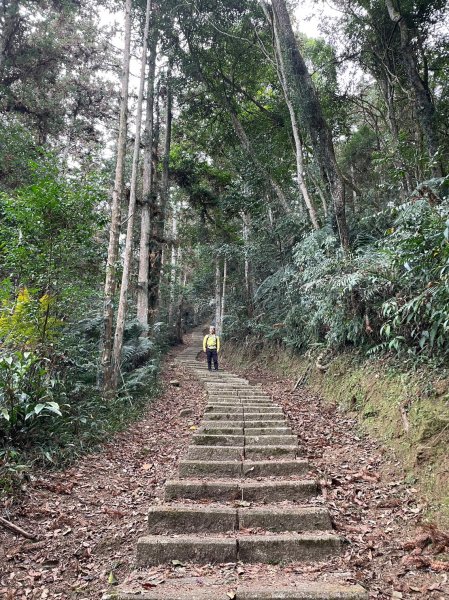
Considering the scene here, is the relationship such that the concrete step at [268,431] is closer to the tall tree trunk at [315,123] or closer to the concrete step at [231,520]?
the concrete step at [231,520]

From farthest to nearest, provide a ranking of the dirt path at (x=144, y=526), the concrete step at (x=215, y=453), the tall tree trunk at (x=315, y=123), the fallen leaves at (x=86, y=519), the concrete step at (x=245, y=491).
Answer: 1. the tall tree trunk at (x=315, y=123)
2. the concrete step at (x=215, y=453)
3. the concrete step at (x=245, y=491)
4. the fallen leaves at (x=86, y=519)
5. the dirt path at (x=144, y=526)

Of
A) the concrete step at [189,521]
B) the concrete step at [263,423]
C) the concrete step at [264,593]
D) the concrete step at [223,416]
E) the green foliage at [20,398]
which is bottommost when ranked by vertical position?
the concrete step at [264,593]

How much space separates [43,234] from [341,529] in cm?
629

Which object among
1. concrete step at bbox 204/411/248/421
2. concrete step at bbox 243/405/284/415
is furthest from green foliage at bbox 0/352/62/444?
concrete step at bbox 243/405/284/415

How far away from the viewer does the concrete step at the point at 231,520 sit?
366cm

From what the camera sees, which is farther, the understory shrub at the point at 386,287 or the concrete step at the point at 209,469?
the concrete step at the point at 209,469

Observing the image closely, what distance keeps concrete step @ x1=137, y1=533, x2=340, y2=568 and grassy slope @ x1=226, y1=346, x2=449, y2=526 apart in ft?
3.91

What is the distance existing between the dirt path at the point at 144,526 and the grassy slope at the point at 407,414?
227 millimetres

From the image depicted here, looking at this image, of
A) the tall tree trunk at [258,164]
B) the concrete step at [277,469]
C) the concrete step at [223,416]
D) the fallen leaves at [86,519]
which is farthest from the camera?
the tall tree trunk at [258,164]

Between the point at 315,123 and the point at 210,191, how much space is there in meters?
10.3

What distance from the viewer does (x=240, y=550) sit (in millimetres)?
3363

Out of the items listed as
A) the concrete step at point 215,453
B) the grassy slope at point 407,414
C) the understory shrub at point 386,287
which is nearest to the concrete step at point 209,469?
the concrete step at point 215,453

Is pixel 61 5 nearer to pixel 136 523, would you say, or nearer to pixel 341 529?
pixel 136 523

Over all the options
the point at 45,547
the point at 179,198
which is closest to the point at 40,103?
the point at 179,198
